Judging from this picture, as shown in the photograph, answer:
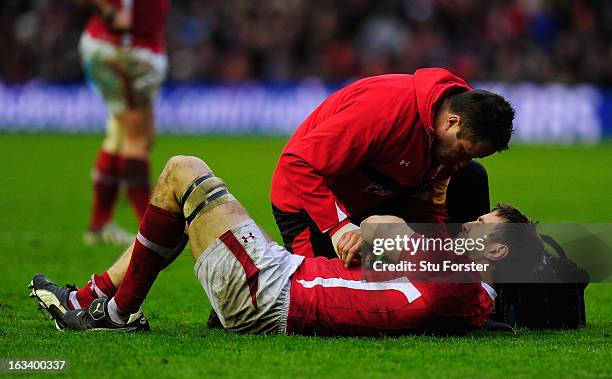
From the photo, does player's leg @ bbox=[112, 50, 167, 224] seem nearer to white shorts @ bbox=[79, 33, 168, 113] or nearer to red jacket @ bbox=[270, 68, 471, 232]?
white shorts @ bbox=[79, 33, 168, 113]

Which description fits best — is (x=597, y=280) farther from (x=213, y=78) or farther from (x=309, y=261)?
(x=213, y=78)

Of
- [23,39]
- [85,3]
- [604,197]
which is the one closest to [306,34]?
[23,39]

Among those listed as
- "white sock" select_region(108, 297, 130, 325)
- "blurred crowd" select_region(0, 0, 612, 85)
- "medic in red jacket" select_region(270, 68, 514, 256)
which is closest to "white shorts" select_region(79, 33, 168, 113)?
A: "medic in red jacket" select_region(270, 68, 514, 256)

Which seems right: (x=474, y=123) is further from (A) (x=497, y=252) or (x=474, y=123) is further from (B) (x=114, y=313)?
(B) (x=114, y=313)

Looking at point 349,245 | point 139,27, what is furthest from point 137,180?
point 349,245

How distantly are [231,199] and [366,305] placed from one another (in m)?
0.78

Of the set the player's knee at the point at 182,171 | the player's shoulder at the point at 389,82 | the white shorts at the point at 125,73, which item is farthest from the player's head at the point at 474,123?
the white shorts at the point at 125,73

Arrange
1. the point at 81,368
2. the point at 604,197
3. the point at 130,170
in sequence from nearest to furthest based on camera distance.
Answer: the point at 81,368 < the point at 130,170 < the point at 604,197

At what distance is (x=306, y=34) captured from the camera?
22797mm

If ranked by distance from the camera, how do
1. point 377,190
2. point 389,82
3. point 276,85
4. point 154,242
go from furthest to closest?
point 276,85, point 377,190, point 389,82, point 154,242

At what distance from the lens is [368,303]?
4.86 metres

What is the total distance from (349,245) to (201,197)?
2.27 feet

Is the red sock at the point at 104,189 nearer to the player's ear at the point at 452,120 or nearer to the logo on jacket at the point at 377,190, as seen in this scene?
the logo on jacket at the point at 377,190

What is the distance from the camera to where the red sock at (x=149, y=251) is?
494 centimetres
